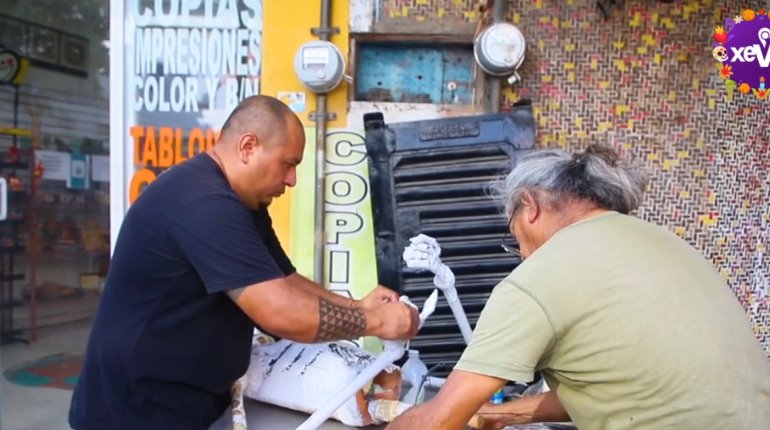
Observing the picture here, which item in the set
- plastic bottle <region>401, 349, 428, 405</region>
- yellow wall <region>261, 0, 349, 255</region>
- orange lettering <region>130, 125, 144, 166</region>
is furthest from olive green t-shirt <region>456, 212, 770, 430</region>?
orange lettering <region>130, 125, 144, 166</region>

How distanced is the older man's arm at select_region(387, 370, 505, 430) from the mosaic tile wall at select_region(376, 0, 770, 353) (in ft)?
6.83

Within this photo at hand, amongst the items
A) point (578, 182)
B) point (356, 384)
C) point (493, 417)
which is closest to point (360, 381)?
point (356, 384)

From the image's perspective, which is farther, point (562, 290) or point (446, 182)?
point (446, 182)

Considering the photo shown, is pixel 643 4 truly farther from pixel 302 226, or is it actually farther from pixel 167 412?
pixel 167 412

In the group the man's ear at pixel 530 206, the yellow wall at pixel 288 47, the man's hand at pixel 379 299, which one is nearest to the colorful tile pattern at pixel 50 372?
the yellow wall at pixel 288 47

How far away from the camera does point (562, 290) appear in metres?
1.34

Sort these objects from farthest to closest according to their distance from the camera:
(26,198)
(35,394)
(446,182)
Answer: (26,198) → (35,394) → (446,182)

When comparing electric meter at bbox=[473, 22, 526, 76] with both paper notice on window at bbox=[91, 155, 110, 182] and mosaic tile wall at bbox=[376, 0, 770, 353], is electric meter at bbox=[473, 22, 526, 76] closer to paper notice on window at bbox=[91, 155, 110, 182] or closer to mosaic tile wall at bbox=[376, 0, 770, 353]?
mosaic tile wall at bbox=[376, 0, 770, 353]

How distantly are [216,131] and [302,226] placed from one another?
0.78 metres

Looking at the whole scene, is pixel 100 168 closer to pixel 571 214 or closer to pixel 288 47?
pixel 288 47

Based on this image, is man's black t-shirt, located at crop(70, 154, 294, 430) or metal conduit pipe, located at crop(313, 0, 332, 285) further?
metal conduit pipe, located at crop(313, 0, 332, 285)

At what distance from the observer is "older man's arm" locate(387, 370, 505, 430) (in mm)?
1354

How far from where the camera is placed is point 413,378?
2.26 meters

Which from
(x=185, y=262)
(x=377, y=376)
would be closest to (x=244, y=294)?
(x=185, y=262)
